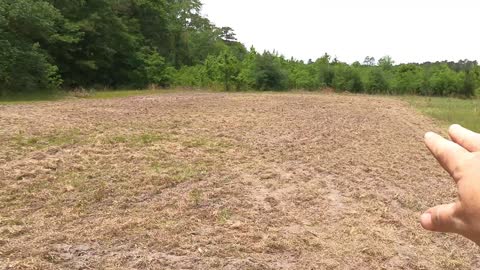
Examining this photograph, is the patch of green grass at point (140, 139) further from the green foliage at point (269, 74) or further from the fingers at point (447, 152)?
the green foliage at point (269, 74)

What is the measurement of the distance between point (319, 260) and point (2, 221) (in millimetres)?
2587

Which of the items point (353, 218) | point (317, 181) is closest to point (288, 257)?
point (353, 218)

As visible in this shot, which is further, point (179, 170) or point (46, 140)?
point (46, 140)

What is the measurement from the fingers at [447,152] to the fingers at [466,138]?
0.01 metres

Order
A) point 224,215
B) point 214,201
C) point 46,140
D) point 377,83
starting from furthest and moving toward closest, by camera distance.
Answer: point 377,83 → point 46,140 → point 214,201 → point 224,215

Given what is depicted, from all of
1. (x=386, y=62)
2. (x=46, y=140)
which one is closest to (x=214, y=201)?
(x=46, y=140)

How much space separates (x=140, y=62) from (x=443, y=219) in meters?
28.5

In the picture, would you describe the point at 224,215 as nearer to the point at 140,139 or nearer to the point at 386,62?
the point at 140,139

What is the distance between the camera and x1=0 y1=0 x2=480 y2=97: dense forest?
1716cm

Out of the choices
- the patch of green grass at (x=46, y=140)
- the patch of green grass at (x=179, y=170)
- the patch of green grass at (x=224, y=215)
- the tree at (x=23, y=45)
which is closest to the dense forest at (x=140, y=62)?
the tree at (x=23, y=45)

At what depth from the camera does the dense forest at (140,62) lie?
17.2m

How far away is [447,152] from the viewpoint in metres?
0.79

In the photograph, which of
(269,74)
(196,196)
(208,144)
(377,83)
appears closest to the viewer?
(196,196)

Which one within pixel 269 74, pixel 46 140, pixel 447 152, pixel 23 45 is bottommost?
pixel 46 140
